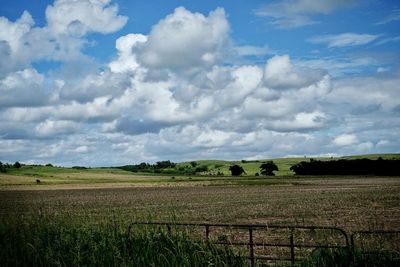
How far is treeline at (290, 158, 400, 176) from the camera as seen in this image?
14845 centimetres

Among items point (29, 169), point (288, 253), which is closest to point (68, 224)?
point (288, 253)

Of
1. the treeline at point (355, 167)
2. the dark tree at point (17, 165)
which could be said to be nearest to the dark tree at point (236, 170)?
the treeline at point (355, 167)

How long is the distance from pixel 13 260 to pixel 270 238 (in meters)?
16.3

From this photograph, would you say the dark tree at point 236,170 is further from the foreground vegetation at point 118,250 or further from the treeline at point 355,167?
the foreground vegetation at point 118,250

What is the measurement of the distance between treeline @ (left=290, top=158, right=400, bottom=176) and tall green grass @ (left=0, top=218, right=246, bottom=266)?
149 metres

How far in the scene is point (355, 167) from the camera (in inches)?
6186

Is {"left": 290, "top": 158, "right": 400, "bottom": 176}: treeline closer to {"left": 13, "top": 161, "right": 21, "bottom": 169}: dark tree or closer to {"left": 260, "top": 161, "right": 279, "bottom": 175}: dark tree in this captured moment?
{"left": 260, "top": 161, "right": 279, "bottom": 175}: dark tree

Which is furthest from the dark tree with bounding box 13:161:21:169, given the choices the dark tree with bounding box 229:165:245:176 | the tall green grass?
the tall green grass

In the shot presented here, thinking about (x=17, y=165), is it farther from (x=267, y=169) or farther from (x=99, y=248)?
(x=99, y=248)

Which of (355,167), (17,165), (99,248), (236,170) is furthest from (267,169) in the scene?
(99,248)

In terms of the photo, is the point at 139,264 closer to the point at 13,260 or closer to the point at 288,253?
the point at 13,260

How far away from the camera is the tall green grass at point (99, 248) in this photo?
29.5 ft

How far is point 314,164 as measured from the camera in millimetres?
164750

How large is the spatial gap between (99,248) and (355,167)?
514 feet
